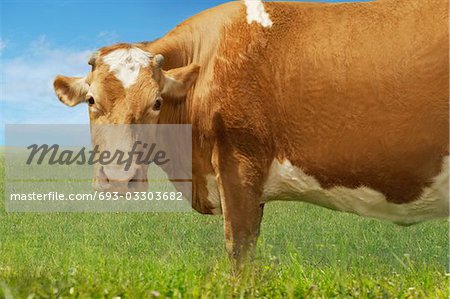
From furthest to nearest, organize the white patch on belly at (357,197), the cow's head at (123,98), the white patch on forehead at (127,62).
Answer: the white patch on belly at (357,197)
the white patch on forehead at (127,62)
the cow's head at (123,98)

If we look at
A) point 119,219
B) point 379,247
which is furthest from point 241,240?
point 119,219

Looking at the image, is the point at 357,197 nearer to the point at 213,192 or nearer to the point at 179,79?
the point at 213,192

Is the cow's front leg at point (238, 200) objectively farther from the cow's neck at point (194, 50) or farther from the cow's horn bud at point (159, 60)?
the cow's horn bud at point (159, 60)

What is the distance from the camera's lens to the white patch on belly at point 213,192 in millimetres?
6832

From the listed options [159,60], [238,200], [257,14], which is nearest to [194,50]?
[159,60]

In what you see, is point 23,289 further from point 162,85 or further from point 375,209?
point 375,209

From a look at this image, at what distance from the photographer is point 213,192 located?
22.7ft

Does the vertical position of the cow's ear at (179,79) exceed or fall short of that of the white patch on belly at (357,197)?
it exceeds it

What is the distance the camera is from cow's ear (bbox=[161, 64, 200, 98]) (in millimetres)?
6773

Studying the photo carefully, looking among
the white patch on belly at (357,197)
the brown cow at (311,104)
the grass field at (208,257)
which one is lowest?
the grass field at (208,257)

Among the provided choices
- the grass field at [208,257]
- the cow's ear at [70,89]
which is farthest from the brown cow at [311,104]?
the grass field at [208,257]

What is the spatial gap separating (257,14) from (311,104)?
1326 mm

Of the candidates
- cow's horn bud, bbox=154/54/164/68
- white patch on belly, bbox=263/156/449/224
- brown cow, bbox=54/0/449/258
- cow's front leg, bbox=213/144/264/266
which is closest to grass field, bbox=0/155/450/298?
cow's front leg, bbox=213/144/264/266

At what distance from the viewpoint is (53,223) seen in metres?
13.2
